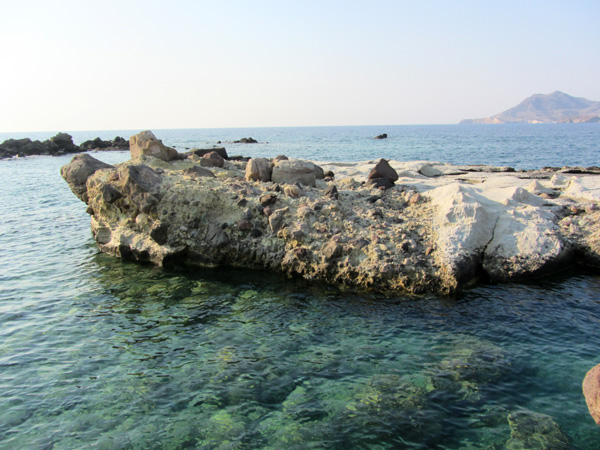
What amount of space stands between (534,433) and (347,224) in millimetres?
A: 7504

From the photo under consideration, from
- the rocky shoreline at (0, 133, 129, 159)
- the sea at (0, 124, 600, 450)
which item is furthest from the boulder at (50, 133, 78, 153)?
the sea at (0, 124, 600, 450)

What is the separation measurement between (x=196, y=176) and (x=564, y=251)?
12381 mm

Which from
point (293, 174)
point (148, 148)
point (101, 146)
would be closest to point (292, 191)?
point (293, 174)

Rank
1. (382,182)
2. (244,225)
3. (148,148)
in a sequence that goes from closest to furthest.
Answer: (244,225), (382,182), (148,148)

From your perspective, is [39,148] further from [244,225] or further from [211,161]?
[244,225]

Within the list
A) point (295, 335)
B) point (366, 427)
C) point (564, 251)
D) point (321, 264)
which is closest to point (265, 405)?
point (366, 427)

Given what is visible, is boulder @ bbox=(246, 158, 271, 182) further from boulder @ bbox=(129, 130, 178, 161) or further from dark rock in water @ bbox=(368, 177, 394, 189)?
boulder @ bbox=(129, 130, 178, 161)

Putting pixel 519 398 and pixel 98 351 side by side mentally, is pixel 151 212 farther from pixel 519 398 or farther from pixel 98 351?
pixel 519 398

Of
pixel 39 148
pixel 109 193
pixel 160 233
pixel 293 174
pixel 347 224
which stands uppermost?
pixel 39 148

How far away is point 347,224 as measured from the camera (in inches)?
496

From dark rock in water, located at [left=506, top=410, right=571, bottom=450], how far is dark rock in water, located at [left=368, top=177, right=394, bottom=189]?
9993 mm

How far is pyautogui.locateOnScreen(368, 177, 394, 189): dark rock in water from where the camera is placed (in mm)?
15477

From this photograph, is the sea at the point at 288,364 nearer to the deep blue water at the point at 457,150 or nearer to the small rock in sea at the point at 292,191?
the small rock in sea at the point at 292,191

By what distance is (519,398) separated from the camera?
6.89 meters
